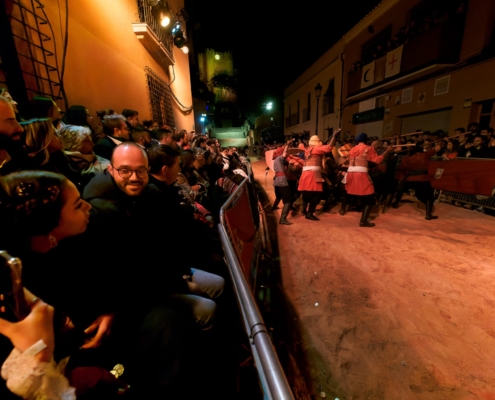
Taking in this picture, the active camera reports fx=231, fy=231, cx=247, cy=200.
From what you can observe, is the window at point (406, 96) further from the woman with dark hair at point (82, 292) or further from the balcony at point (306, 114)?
the woman with dark hair at point (82, 292)

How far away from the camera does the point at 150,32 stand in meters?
6.41

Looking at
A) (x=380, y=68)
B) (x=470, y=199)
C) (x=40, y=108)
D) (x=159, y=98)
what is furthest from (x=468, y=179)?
(x=380, y=68)

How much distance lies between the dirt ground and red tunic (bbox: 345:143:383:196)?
0.88 metres

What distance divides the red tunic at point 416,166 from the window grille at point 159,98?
24.6 ft

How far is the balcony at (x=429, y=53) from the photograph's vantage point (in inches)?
355

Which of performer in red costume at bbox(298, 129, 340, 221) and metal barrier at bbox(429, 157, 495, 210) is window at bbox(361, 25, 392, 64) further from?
performer in red costume at bbox(298, 129, 340, 221)

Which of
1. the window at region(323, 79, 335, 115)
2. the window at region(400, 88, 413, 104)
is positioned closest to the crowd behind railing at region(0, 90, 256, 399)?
the window at region(400, 88, 413, 104)

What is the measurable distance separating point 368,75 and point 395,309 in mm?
15028

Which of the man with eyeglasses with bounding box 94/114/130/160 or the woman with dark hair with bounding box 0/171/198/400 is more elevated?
the man with eyeglasses with bounding box 94/114/130/160

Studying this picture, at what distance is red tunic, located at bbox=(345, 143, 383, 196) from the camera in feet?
16.1

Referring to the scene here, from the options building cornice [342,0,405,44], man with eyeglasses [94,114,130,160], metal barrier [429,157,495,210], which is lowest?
metal barrier [429,157,495,210]

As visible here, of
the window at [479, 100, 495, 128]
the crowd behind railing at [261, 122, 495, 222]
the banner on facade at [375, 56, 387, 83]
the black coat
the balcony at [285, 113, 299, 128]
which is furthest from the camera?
the balcony at [285, 113, 299, 128]

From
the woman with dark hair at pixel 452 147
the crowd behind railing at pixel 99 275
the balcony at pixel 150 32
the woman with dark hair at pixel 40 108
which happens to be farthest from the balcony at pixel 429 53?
the woman with dark hair at pixel 40 108

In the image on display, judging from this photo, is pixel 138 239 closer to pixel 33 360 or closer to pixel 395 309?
pixel 33 360
